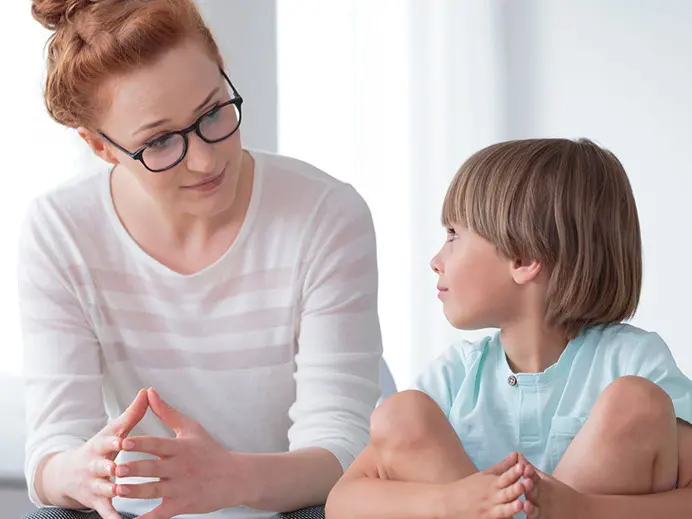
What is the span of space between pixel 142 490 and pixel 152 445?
0.07 meters

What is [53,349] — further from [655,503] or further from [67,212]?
[655,503]

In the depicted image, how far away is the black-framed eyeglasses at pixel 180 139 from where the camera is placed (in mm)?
1793

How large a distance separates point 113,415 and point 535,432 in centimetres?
82

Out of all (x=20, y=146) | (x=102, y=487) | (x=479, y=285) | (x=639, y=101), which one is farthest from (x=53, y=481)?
(x=639, y=101)

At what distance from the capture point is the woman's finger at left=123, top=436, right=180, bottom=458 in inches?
63.4

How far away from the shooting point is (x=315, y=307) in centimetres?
195

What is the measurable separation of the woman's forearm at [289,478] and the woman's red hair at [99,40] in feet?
2.06

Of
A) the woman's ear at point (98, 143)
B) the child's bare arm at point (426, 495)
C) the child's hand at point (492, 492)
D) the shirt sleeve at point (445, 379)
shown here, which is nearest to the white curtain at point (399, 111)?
the woman's ear at point (98, 143)

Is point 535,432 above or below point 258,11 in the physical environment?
below

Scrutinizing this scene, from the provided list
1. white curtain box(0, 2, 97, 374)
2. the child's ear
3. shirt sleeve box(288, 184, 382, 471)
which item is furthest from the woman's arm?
white curtain box(0, 2, 97, 374)

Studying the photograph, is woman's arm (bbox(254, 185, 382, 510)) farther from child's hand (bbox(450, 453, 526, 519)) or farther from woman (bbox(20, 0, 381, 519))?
child's hand (bbox(450, 453, 526, 519))

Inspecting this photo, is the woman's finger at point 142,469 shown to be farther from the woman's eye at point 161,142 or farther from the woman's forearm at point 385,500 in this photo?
the woman's eye at point 161,142

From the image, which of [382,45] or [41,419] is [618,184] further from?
[382,45]

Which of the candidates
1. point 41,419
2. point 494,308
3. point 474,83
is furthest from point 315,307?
point 474,83
